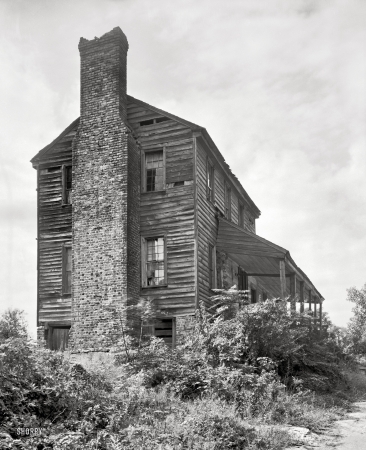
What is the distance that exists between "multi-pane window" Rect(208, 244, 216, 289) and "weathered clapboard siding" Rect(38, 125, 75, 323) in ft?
17.6

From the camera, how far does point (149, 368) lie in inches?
587

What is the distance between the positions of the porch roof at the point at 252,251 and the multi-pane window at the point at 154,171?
3366 mm

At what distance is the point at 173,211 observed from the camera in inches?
842

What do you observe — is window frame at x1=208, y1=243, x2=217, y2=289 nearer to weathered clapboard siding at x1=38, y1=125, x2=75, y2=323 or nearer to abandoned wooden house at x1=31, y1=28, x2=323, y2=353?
abandoned wooden house at x1=31, y1=28, x2=323, y2=353

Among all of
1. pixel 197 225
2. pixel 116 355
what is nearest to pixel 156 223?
pixel 197 225

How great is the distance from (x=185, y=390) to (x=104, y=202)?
30.3ft

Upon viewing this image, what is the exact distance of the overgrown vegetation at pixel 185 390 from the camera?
9.89 m

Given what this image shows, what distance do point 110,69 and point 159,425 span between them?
1558cm

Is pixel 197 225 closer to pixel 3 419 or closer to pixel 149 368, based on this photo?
pixel 149 368

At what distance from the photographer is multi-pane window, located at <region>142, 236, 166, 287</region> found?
21312 millimetres

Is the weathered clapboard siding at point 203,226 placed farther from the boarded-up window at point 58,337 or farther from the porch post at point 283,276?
the boarded-up window at point 58,337

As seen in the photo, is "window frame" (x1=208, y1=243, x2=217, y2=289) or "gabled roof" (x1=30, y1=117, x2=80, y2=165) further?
"gabled roof" (x1=30, y1=117, x2=80, y2=165)

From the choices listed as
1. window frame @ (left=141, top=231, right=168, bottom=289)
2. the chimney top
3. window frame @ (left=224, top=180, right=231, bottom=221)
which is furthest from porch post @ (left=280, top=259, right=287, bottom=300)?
the chimney top

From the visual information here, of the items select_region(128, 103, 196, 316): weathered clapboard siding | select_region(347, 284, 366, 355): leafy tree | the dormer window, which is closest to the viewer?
select_region(128, 103, 196, 316): weathered clapboard siding
